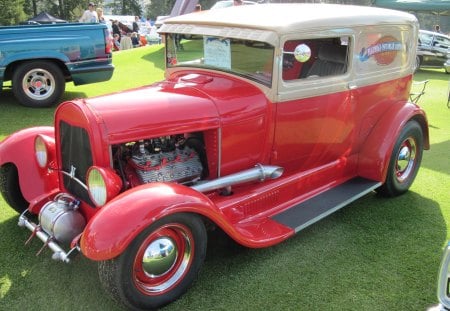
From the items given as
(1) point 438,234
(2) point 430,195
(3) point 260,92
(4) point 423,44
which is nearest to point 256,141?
(3) point 260,92

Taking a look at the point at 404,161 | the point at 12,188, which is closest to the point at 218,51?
the point at 12,188

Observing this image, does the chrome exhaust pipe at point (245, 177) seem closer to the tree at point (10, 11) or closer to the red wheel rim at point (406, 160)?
the red wheel rim at point (406, 160)

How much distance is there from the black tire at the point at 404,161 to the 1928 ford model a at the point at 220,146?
3 cm

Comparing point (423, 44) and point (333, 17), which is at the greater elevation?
point (333, 17)

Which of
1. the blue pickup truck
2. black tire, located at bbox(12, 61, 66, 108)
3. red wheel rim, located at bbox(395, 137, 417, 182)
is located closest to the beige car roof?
red wheel rim, located at bbox(395, 137, 417, 182)

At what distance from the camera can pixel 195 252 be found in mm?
2650

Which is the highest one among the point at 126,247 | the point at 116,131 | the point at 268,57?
the point at 268,57

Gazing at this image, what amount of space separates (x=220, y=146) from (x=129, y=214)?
0.96 meters

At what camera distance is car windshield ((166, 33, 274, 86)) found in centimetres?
311

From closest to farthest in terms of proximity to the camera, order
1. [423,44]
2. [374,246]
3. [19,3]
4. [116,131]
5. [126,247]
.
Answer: [126,247] < [116,131] < [374,246] < [423,44] < [19,3]

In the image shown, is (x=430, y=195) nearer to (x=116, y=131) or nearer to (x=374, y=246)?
(x=374, y=246)

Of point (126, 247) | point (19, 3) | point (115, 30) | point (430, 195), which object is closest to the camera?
point (126, 247)

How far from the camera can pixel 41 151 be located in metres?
3.28

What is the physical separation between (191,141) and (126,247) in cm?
105
